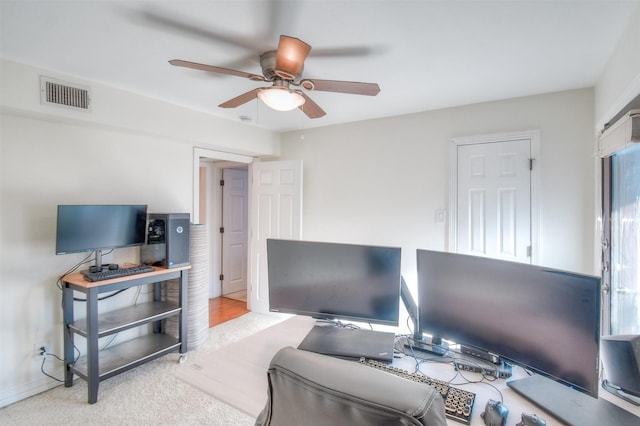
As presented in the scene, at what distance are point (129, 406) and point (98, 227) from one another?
1.35 meters

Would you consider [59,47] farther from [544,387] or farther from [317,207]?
[544,387]

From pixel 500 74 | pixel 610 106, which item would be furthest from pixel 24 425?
pixel 610 106

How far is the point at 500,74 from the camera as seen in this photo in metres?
Answer: 2.30

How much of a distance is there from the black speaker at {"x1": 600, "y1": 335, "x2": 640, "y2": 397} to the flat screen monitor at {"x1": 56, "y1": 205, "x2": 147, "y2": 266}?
310cm

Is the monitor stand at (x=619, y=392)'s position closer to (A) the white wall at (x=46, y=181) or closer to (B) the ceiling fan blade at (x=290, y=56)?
(B) the ceiling fan blade at (x=290, y=56)

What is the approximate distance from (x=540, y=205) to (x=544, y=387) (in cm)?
199

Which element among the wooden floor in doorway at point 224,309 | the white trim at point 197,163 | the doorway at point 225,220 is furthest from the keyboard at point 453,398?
the doorway at point 225,220

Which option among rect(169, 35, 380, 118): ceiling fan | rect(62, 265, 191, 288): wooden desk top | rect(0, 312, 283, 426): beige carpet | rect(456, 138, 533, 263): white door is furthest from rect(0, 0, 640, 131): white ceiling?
rect(0, 312, 283, 426): beige carpet

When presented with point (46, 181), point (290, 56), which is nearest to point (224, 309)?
point (46, 181)

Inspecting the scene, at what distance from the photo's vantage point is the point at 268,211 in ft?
13.4

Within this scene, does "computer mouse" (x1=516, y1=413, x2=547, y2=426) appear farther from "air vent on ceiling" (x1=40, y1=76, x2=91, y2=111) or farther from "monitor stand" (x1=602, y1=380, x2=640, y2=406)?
"air vent on ceiling" (x1=40, y1=76, x2=91, y2=111)

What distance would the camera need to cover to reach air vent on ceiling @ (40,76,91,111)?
2.21 m

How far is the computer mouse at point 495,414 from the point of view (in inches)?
37.2

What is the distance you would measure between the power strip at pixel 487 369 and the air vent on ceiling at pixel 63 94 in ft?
9.83
